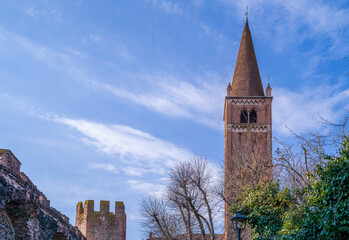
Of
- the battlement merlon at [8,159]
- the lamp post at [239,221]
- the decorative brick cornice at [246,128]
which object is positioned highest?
the decorative brick cornice at [246,128]

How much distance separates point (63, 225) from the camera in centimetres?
1109

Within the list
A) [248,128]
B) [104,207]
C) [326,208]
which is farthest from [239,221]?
[248,128]

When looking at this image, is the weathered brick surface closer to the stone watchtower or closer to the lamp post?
the lamp post

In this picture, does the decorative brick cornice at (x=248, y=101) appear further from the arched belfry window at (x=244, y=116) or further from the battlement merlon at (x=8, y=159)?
the battlement merlon at (x=8, y=159)

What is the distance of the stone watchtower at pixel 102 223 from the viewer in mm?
25953

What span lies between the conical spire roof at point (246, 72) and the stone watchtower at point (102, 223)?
2131 centimetres

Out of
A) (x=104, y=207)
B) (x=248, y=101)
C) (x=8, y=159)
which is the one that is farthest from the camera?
(x=248, y=101)

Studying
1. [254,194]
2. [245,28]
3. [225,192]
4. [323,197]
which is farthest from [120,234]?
[245,28]

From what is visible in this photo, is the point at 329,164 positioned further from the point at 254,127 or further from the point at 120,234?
the point at 254,127

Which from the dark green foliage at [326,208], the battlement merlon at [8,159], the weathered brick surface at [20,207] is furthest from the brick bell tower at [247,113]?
the battlement merlon at [8,159]

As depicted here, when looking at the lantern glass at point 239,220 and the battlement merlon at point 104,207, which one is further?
the battlement merlon at point 104,207

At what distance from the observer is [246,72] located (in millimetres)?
44906

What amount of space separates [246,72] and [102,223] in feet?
80.1

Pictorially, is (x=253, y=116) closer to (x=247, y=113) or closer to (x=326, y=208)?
(x=247, y=113)
